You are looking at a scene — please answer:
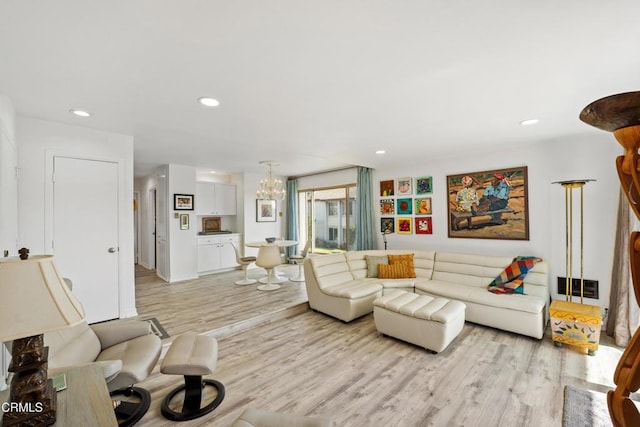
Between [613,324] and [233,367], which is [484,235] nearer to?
[613,324]

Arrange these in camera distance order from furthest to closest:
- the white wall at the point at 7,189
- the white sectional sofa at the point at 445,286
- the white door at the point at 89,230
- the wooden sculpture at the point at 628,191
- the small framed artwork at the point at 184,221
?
the small framed artwork at the point at 184,221 → the white sectional sofa at the point at 445,286 → the white door at the point at 89,230 → the white wall at the point at 7,189 → the wooden sculpture at the point at 628,191

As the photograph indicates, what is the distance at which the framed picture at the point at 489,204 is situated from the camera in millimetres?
3811

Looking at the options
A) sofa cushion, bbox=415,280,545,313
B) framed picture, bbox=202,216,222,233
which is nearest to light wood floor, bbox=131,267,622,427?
sofa cushion, bbox=415,280,545,313

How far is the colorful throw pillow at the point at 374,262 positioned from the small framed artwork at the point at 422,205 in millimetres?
1103

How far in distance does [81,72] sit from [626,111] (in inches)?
112

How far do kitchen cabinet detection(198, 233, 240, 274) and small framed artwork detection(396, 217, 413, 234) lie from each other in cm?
353

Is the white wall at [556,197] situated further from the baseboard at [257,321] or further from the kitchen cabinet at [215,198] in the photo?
the kitchen cabinet at [215,198]

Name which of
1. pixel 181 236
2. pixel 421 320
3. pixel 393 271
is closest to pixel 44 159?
pixel 181 236

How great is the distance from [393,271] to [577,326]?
2133mm

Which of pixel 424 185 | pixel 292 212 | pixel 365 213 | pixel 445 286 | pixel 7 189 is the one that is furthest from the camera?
pixel 292 212

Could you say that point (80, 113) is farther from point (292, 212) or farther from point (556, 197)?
point (556, 197)

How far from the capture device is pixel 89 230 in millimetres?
3143

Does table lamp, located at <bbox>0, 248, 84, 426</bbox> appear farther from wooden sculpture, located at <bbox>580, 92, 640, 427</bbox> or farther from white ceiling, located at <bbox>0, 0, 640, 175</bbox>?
wooden sculpture, located at <bbox>580, 92, 640, 427</bbox>

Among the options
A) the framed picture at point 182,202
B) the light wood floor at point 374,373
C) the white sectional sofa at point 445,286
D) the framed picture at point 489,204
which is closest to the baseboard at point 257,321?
the light wood floor at point 374,373
